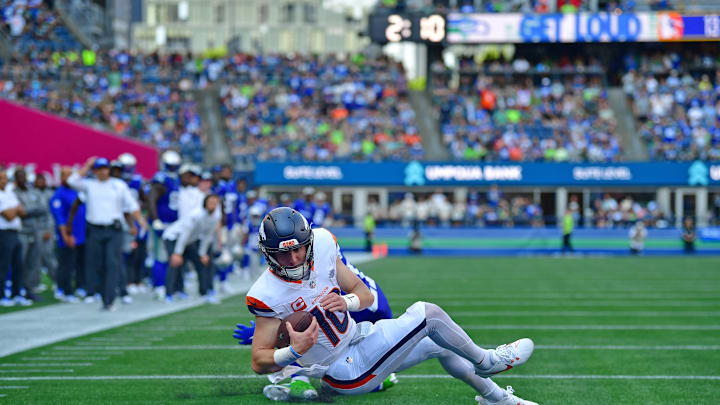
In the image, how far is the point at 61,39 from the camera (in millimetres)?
36438

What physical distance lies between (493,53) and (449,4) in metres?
3.13

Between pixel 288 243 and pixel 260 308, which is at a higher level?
pixel 288 243

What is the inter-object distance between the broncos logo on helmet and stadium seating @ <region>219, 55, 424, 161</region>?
2643 cm

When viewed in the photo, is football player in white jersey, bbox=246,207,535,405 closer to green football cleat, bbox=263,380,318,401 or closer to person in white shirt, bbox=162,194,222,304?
green football cleat, bbox=263,380,318,401

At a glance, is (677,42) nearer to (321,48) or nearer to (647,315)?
(647,315)

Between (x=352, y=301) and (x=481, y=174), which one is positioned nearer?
(x=352, y=301)

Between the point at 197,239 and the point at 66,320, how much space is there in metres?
2.39

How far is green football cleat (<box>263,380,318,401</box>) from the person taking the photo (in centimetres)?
549

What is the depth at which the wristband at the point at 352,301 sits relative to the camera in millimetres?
4910

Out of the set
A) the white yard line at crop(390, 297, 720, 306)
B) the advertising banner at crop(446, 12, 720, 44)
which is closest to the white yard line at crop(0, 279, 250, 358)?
the white yard line at crop(390, 297, 720, 306)

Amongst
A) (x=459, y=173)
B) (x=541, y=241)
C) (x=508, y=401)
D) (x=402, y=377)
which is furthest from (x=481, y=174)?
(x=508, y=401)

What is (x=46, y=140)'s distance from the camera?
1648 centimetres

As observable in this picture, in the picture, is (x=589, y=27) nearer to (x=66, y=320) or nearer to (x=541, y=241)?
(x=541, y=241)

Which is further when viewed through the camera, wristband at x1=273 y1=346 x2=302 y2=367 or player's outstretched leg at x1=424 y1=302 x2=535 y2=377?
player's outstretched leg at x1=424 y1=302 x2=535 y2=377
